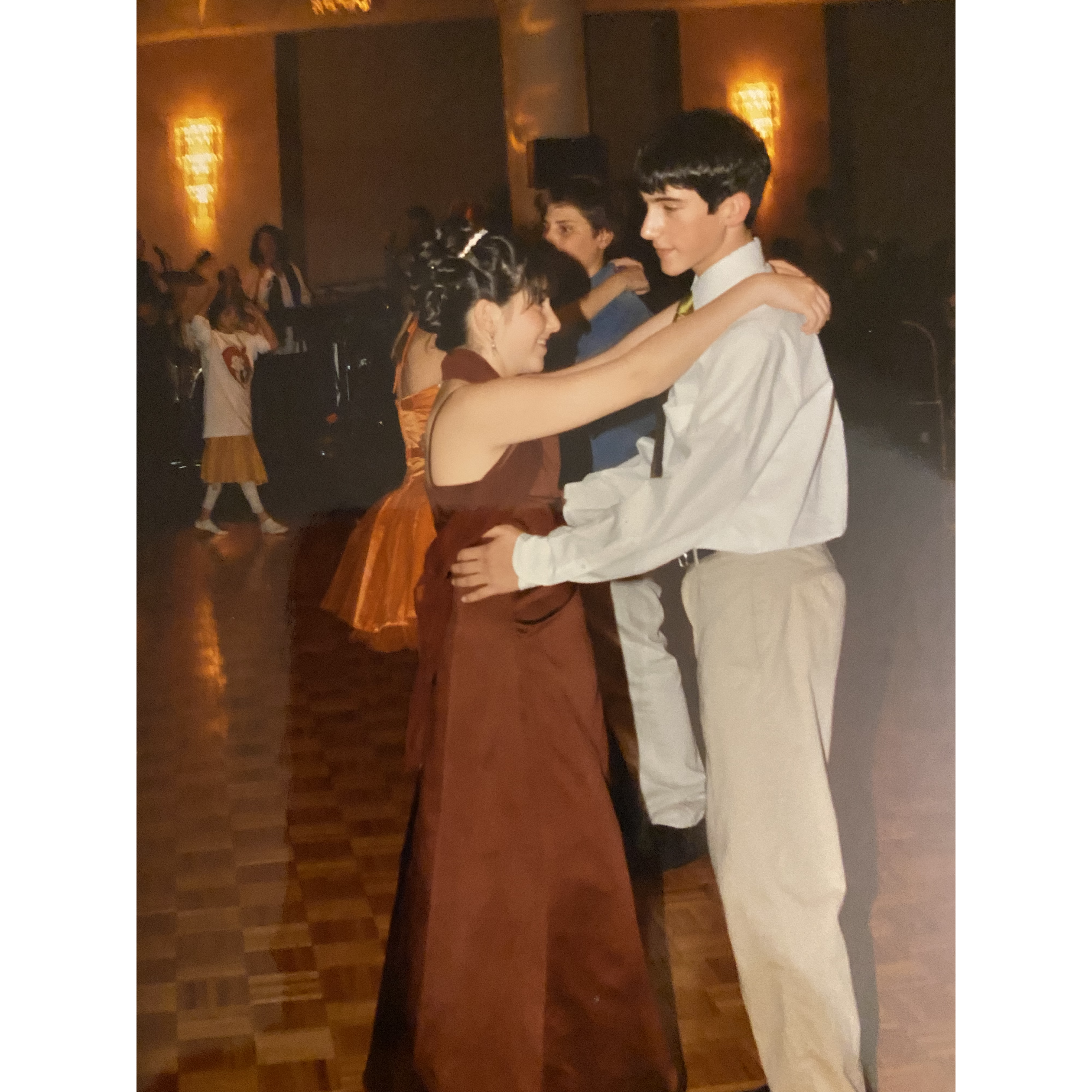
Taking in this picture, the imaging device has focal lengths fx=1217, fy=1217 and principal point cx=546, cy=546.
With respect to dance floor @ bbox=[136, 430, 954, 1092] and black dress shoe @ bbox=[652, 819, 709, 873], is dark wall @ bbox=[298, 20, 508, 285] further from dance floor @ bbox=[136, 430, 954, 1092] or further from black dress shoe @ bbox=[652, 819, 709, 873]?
black dress shoe @ bbox=[652, 819, 709, 873]

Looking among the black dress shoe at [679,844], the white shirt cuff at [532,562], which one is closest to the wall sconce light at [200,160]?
the white shirt cuff at [532,562]

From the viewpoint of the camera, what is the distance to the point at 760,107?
203 cm

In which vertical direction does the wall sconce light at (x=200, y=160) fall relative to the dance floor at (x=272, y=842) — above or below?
above

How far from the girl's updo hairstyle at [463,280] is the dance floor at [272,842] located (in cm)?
37

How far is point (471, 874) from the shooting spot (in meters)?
1.97

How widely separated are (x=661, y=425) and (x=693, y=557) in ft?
0.74

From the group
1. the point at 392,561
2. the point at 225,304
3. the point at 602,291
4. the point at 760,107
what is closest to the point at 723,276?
the point at 602,291

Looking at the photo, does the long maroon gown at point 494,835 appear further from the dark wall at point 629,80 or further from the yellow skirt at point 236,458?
the dark wall at point 629,80

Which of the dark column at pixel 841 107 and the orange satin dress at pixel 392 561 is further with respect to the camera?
the dark column at pixel 841 107

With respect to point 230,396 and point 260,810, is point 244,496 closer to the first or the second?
point 230,396

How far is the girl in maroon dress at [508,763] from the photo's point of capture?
1.93 meters
